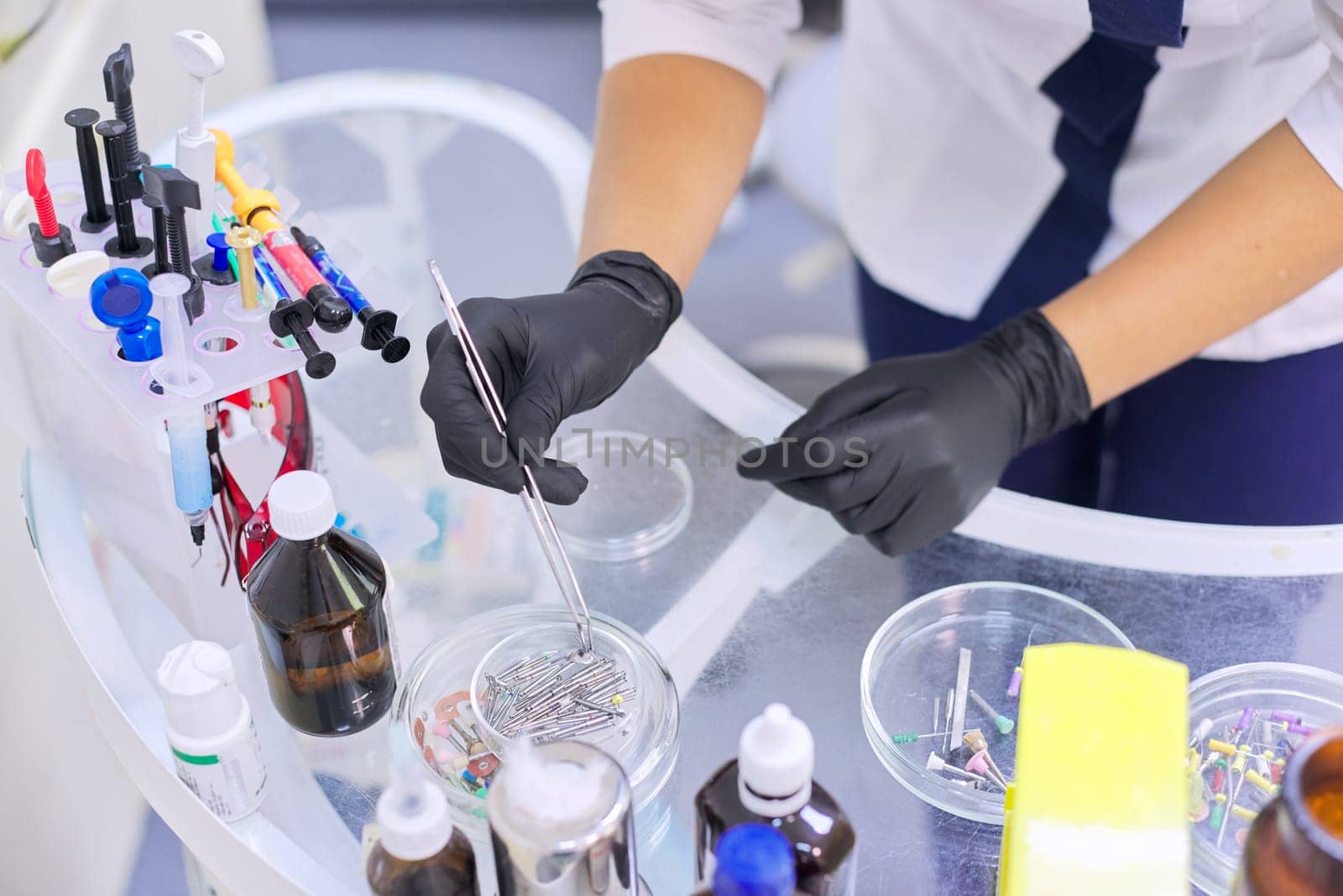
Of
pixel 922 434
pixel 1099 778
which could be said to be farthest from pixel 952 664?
pixel 1099 778

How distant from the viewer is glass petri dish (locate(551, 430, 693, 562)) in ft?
3.55

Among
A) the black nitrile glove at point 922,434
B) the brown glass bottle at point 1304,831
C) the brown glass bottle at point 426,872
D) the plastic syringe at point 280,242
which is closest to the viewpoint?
the brown glass bottle at point 1304,831

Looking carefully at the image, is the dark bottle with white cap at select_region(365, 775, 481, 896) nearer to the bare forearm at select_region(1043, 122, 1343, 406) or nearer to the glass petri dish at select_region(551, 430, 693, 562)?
the glass petri dish at select_region(551, 430, 693, 562)

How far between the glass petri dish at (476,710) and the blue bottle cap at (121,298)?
1.04 feet

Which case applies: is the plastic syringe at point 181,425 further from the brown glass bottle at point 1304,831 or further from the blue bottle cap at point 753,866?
the brown glass bottle at point 1304,831

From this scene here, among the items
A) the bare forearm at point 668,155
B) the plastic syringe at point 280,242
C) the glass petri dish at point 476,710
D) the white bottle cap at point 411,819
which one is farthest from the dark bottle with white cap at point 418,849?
the bare forearm at point 668,155

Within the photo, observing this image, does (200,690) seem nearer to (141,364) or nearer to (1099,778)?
(141,364)

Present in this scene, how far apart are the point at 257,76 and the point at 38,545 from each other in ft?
4.06

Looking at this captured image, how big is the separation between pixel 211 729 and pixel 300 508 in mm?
150

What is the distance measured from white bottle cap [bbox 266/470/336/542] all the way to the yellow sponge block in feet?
1.43

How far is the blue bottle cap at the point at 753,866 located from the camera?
56 centimetres

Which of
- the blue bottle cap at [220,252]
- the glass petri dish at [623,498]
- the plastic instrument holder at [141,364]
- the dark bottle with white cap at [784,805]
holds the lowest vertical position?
the glass petri dish at [623,498]

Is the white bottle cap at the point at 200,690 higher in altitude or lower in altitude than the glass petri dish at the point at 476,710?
higher

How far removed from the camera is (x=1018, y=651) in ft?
3.17
